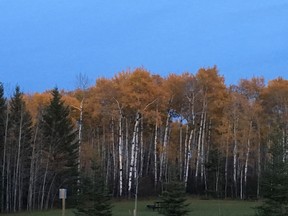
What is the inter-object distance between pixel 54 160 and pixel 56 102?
505 cm

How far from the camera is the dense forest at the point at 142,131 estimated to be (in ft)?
148

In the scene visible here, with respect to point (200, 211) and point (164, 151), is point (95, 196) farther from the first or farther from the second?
point (164, 151)

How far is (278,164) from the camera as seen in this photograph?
21.5 meters

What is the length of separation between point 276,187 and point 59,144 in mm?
27175

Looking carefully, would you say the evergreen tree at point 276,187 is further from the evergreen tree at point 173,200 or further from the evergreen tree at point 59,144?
the evergreen tree at point 59,144

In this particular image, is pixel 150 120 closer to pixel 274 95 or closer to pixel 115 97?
pixel 115 97

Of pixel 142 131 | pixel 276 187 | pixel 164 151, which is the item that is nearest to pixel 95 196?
pixel 276 187

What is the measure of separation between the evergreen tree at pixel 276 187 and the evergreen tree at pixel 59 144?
25.5 meters

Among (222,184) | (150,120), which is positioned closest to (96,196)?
(150,120)

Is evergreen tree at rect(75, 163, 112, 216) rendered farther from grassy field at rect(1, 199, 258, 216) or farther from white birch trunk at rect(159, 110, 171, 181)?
white birch trunk at rect(159, 110, 171, 181)

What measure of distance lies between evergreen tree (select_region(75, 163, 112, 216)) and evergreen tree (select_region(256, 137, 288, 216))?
263 inches

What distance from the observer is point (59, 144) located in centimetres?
4500

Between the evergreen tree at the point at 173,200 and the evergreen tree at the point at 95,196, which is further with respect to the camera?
the evergreen tree at the point at 173,200

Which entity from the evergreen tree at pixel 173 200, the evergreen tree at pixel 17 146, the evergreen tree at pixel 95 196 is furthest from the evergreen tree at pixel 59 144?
the evergreen tree at pixel 173 200
